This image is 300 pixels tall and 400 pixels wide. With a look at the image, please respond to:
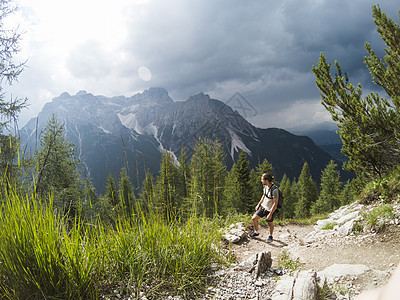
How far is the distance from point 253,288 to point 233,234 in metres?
4.25

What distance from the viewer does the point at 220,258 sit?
14.0 feet

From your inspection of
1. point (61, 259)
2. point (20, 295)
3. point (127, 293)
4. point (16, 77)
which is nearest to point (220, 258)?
point (127, 293)

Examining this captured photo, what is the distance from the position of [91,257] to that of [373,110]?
9626mm

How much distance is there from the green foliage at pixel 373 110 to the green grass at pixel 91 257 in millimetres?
7917

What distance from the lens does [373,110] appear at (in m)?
7.63

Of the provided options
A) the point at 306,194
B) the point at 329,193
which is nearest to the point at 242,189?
the point at 329,193

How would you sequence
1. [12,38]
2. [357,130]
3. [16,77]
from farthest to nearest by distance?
[16,77]
[12,38]
[357,130]

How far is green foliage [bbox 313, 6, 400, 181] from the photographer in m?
7.63

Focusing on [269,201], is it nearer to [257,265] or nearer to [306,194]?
[257,265]

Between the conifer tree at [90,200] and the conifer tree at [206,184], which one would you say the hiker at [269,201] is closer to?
the conifer tree at [206,184]

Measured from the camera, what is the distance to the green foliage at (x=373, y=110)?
7629mm

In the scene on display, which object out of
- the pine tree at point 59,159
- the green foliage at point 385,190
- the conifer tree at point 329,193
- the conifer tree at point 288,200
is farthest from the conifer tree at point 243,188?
the conifer tree at point 288,200

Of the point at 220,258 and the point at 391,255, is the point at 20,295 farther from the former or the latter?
the point at 391,255

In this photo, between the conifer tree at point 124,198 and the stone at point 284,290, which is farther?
the stone at point 284,290
